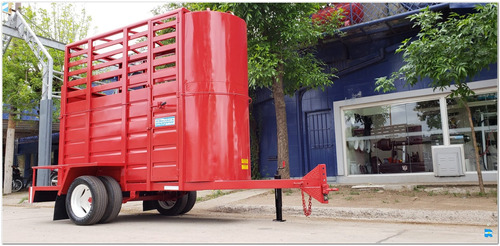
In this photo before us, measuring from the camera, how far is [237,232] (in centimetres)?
599

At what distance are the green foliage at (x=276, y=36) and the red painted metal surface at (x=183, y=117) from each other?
109 inches

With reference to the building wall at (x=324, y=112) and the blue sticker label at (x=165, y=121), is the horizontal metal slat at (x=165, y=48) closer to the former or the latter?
the blue sticker label at (x=165, y=121)

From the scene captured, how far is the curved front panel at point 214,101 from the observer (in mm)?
6762

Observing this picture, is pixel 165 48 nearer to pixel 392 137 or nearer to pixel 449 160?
pixel 392 137

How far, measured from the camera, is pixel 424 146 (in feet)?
41.7

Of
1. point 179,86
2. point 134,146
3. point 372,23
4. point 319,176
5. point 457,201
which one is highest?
point 372,23

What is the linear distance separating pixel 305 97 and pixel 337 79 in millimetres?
1289

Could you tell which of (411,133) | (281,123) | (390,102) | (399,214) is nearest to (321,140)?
(390,102)

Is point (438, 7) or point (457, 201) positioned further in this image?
point (438, 7)

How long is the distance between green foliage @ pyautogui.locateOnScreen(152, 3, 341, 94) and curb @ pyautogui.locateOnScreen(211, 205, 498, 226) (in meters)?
3.20

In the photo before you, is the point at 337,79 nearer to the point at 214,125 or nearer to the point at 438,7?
the point at 438,7

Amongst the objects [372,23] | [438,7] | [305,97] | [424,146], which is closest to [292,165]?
[305,97]

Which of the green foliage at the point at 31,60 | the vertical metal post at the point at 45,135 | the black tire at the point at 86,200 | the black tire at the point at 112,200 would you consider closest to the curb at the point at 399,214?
the black tire at the point at 112,200

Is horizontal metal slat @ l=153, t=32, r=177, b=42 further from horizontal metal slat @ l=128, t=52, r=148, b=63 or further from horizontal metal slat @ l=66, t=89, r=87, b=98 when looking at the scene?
horizontal metal slat @ l=66, t=89, r=87, b=98
